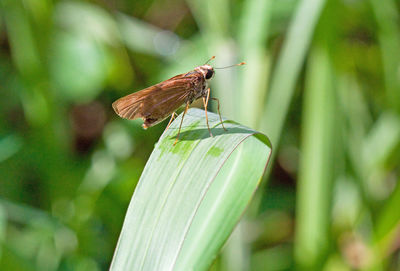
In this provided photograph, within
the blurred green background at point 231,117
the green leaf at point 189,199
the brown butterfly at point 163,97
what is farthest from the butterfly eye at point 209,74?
the green leaf at point 189,199

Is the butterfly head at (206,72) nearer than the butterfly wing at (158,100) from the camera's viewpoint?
No

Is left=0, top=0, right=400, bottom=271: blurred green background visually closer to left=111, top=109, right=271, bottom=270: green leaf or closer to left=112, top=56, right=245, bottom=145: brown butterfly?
left=112, top=56, right=245, bottom=145: brown butterfly

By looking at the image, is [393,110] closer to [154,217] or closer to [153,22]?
[153,22]

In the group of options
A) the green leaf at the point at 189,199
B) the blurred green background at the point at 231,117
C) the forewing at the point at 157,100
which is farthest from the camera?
the blurred green background at the point at 231,117

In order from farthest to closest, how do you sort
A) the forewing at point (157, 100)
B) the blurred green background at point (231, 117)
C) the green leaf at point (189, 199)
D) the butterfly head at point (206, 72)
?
the blurred green background at point (231, 117), the butterfly head at point (206, 72), the forewing at point (157, 100), the green leaf at point (189, 199)

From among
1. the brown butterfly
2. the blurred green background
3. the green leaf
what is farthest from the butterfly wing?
the blurred green background

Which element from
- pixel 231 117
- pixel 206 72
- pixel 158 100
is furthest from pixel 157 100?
pixel 231 117

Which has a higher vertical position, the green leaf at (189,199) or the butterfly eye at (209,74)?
the butterfly eye at (209,74)

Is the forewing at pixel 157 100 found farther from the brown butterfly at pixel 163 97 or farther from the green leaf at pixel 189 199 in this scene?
the green leaf at pixel 189 199
